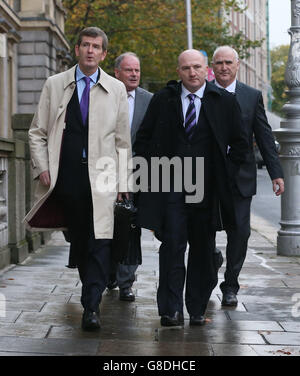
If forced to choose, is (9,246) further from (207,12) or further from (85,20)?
(207,12)

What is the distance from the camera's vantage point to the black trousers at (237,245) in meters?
7.16

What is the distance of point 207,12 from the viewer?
36.8 m

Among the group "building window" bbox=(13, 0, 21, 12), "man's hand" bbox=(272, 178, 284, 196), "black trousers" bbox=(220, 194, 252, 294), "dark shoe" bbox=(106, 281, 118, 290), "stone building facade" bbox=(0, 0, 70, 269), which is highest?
"building window" bbox=(13, 0, 21, 12)

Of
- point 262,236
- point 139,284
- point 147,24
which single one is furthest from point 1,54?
point 139,284

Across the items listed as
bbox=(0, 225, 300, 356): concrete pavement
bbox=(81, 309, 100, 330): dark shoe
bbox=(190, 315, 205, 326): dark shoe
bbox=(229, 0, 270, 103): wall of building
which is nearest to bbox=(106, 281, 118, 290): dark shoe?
bbox=(0, 225, 300, 356): concrete pavement

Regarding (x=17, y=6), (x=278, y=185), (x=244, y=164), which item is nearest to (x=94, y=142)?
(x=244, y=164)

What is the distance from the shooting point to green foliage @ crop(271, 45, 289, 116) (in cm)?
11344

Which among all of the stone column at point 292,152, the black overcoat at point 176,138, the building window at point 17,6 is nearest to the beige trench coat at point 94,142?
the black overcoat at point 176,138

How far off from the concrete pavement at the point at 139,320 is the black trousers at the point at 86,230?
259 mm

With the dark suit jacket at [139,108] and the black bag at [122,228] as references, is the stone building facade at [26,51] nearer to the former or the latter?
the dark suit jacket at [139,108]

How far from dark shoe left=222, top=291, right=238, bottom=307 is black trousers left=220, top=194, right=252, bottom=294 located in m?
0.04

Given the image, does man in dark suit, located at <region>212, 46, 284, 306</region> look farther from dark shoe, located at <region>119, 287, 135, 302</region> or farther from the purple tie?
the purple tie

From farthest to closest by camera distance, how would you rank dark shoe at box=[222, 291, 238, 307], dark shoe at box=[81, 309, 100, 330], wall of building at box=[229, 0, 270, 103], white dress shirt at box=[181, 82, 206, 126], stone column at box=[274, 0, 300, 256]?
1. wall of building at box=[229, 0, 270, 103]
2. stone column at box=[274, 0, 300, 256]
3. dark shoe at box=[222, 291, 238, 307]
4. white dress shirt at box=[181, 82, 206, 126]
5. dark shoe at box=[81, 309, 100, 330]

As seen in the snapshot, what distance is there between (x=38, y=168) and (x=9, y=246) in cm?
356
